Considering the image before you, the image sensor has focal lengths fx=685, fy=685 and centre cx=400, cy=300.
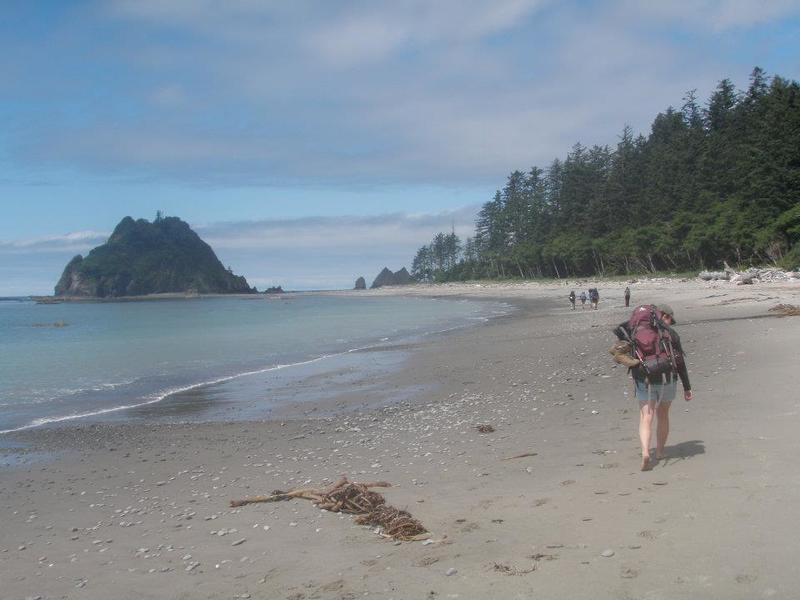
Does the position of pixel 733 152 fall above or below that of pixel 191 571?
above

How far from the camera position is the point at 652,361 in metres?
7.39

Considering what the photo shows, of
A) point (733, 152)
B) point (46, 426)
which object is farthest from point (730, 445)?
point (733, 152)

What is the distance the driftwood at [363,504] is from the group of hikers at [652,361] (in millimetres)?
2703

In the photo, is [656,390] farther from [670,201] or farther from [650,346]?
[670,201]

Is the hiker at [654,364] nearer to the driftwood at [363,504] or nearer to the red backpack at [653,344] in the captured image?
the red backpack at [653,344]

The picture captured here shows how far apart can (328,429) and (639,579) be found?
760 cm

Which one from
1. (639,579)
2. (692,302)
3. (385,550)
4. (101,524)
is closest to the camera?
(639,579)

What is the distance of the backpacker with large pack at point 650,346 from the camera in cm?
739

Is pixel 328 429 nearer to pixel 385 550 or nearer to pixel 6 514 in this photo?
pixel 6 514

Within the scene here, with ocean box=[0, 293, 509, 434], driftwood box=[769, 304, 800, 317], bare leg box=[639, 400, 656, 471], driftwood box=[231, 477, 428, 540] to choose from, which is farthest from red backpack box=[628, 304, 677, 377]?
driftwood box=[769, 304, 800, 317]

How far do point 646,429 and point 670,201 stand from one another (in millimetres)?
80586

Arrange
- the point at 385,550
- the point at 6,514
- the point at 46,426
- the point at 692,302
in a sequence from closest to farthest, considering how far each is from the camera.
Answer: the point at 385,550, the point at 6,514, the point at 46,426, the point at 692,302

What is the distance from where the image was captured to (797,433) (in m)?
7.75

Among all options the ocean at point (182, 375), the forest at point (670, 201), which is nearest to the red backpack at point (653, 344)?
the ocean at point (182, 375)
